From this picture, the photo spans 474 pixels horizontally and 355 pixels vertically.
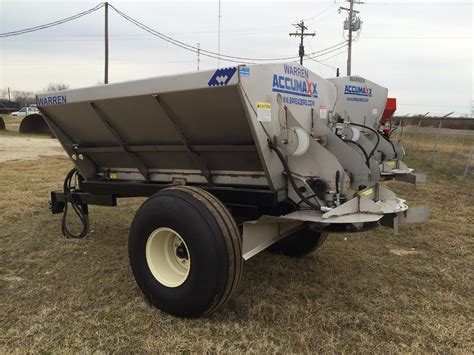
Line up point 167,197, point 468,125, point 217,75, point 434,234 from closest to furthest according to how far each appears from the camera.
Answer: point 217,75, point 167,197, point 434,234, point 468,125

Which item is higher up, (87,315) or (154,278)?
(154,278)

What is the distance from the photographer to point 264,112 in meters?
3.33

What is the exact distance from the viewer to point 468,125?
119 feet

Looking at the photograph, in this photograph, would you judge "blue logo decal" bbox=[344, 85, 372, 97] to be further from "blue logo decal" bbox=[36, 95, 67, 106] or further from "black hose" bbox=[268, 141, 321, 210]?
"blue logo decal" bbox=[36, 95, 67, 106]

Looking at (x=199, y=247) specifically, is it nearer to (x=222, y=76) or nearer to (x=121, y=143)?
(x=222, y=76)

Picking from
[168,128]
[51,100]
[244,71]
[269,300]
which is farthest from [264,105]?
[51,100]

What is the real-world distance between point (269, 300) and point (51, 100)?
3003 mm

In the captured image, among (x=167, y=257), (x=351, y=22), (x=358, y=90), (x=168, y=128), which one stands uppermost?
(x=351, y=22)

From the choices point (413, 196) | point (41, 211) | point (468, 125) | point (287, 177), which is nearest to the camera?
point (287, 177)

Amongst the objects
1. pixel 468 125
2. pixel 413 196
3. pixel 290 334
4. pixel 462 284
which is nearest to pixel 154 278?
pixel 290 334

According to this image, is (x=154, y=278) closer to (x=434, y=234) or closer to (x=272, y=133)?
(x=272, y=133)

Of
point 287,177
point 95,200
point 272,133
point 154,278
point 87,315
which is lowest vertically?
point 87,315

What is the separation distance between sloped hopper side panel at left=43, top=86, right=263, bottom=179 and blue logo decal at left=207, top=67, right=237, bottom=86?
0.05 metres

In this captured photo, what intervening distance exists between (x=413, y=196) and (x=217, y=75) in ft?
23.3
